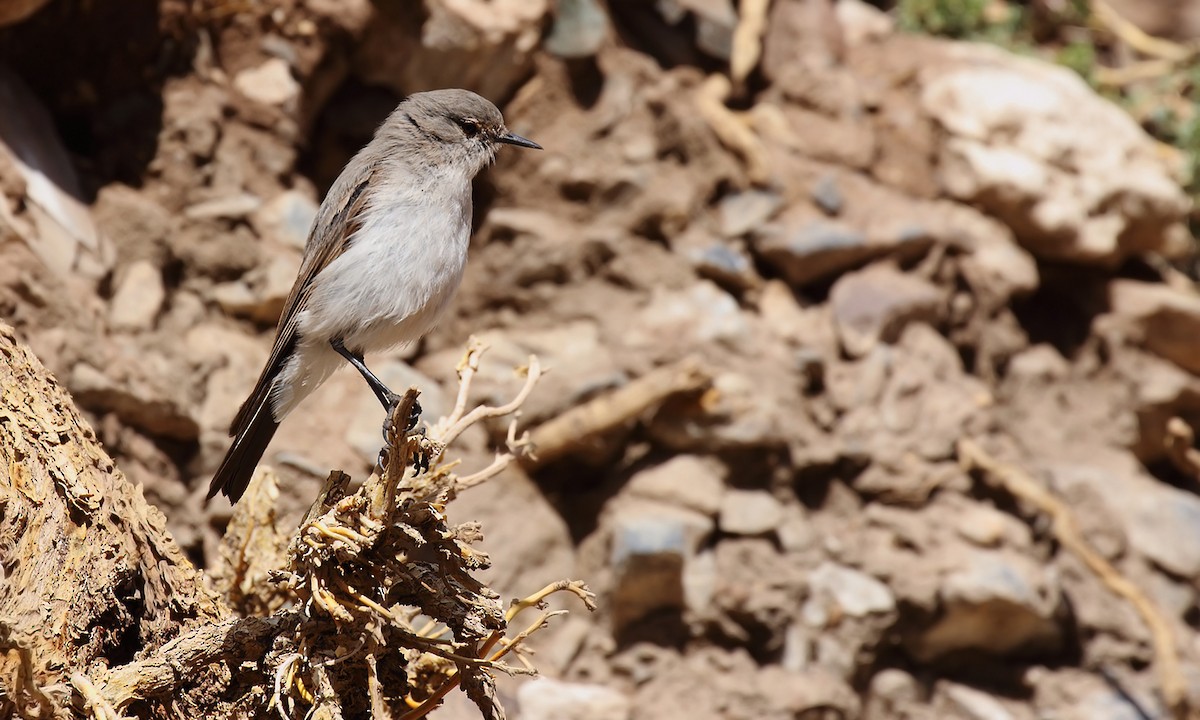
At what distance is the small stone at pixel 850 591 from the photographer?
5.88 metres

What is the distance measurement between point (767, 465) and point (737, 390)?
41 cm

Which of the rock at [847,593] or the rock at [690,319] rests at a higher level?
the rock at [690,319]

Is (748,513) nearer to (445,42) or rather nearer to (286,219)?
(286,219)

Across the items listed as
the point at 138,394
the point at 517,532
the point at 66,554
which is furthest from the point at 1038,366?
the point at 66,554

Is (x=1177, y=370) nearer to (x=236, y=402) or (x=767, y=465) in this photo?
(x=767, y=465)

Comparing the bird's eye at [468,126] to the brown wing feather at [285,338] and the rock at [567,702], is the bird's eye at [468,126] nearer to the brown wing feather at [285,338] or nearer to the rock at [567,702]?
the brown wing feather at [285,338]

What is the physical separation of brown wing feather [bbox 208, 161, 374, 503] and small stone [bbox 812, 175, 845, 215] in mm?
3226

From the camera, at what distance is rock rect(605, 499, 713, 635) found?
5.69 metres

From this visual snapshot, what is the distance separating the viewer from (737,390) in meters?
6.14

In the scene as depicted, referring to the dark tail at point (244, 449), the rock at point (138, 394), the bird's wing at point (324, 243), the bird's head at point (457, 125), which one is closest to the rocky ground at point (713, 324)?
the rock at point (138, 394)

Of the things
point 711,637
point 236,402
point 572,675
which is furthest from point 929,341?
point 236,402

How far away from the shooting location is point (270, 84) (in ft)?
20.5

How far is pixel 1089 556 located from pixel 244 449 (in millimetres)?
4358

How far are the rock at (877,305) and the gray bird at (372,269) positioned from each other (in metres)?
2.66
